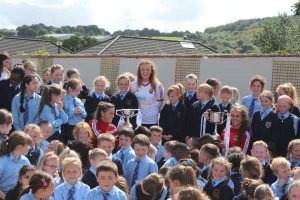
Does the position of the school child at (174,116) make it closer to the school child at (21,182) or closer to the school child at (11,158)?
the school child at (11,158)

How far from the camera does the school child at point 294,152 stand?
749cm

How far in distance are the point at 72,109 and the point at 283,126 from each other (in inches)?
129

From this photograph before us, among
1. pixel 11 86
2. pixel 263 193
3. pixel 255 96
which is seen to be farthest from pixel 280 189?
pixel 11 86

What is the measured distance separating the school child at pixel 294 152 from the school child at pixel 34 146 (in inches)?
127

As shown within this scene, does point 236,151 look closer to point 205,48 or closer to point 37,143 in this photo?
point 37,143

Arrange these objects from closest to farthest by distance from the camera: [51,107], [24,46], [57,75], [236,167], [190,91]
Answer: [236,167] → [51,107] → [190,91] → [57,75] → [24,46]

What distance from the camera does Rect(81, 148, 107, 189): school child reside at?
21.9 ft

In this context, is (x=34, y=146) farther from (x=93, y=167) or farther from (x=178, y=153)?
(x=178, y=153)

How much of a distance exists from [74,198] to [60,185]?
22cm

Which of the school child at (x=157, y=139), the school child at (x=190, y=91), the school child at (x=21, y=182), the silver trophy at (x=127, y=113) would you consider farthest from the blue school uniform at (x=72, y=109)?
the school child at (x=21, y=182)

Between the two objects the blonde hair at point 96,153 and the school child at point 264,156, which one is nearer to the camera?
the blonde hair at point 96,153

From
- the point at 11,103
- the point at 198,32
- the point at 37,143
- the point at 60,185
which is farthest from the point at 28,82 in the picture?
the point at 198,32

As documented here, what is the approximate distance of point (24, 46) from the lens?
39000mm

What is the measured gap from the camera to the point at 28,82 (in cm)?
871
